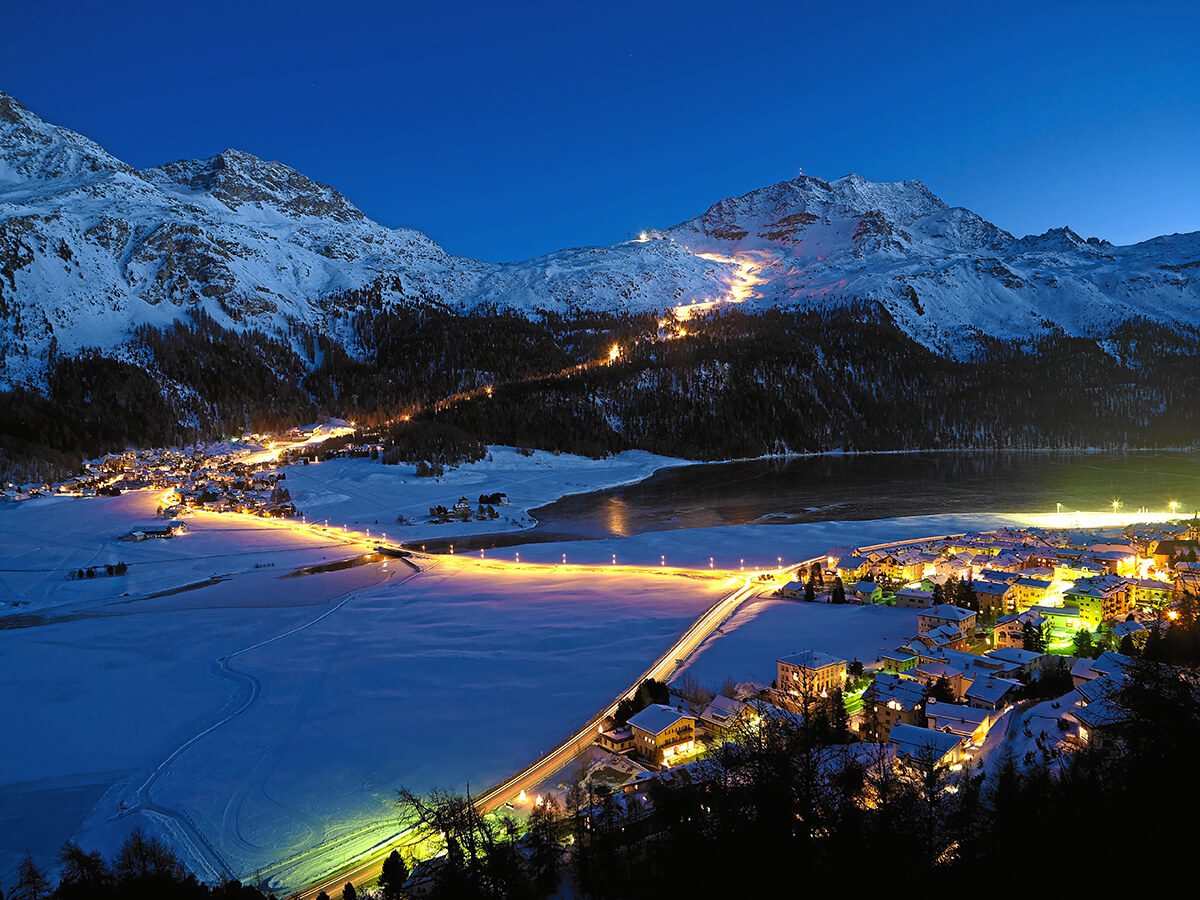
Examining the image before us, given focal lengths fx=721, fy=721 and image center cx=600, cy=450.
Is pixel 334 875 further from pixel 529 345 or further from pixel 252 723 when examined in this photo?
pixel 529 345

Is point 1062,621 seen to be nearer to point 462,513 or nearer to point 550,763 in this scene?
point 550,763

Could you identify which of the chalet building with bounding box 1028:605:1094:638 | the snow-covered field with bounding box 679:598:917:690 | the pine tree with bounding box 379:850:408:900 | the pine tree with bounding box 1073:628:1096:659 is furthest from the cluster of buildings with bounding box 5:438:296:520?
the pine tree with bounding box 1073:628:1096:659

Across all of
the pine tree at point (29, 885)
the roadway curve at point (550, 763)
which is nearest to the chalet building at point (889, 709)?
the roadway curve at point (550, 763)

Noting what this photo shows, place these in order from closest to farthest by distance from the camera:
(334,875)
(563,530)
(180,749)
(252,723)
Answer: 1. (334,875)
2. (180,749)
3. (252,723)
4. (563,530)

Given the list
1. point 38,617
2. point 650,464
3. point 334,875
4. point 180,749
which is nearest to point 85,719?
point 180,749

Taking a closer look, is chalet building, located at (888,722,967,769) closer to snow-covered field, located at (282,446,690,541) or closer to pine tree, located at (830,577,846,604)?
pine tree, located at (830,577,846,604)

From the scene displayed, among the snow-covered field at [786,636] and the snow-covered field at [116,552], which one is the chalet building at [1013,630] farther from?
the snow-covered field at [116,552]

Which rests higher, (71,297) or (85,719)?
(71,297)
